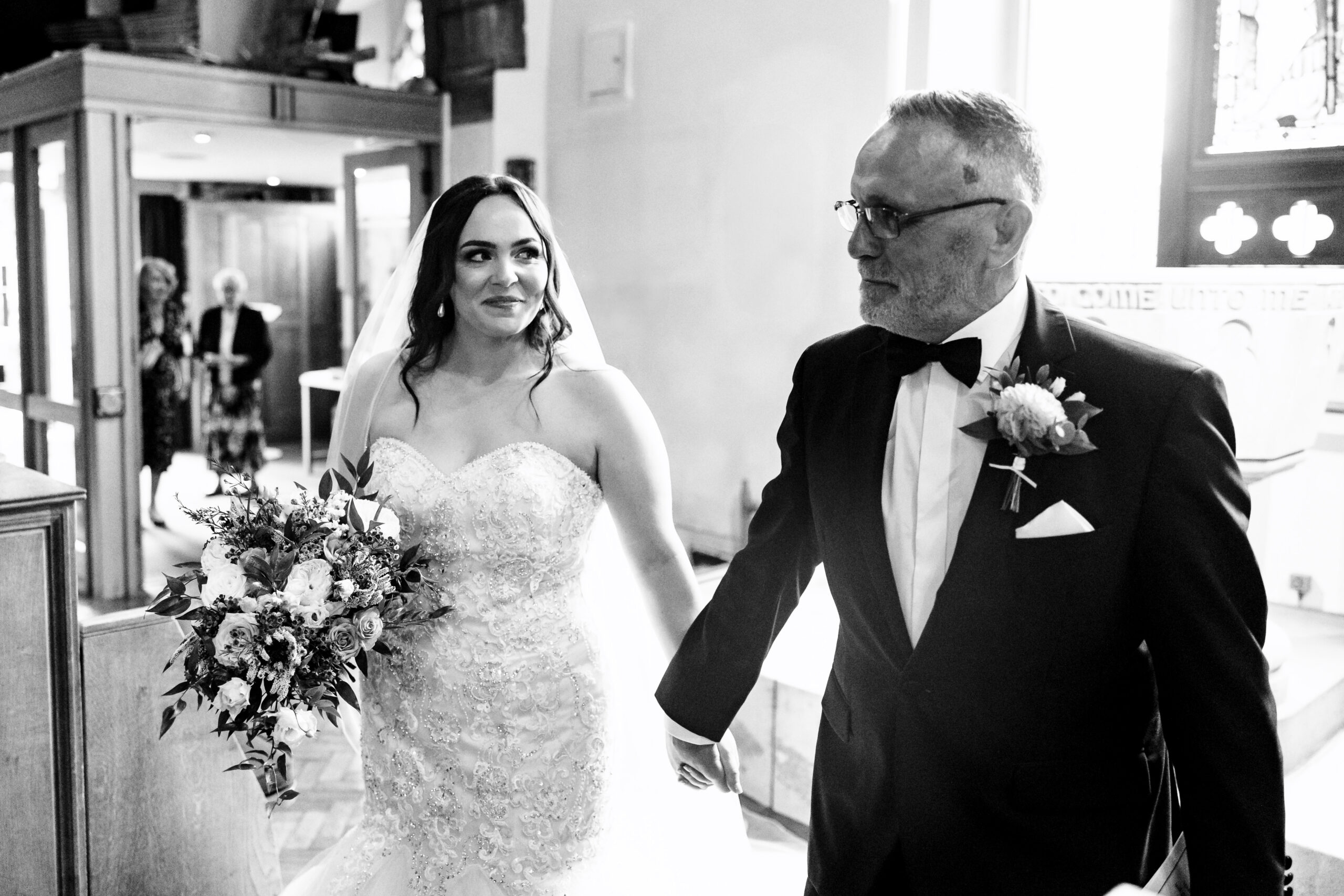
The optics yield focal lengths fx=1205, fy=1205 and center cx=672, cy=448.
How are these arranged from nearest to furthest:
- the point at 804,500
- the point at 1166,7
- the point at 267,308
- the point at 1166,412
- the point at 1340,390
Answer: the point at 1166,412, the point at 804,500, the point at 1340,390, the point at 1166,7, the point at 267,308

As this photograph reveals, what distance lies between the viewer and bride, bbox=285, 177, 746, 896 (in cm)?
241

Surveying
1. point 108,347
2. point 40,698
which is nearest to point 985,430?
point 40,698

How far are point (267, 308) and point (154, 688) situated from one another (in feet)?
33.6

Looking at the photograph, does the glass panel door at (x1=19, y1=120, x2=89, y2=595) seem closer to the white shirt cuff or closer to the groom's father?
the white shirt cuff

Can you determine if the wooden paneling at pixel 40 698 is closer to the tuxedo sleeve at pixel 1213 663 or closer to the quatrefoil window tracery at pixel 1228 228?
Answer: the tuxedo sleeve at pixel 1213 663

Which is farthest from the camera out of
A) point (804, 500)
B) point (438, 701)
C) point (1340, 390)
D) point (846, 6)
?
point (846, 6)

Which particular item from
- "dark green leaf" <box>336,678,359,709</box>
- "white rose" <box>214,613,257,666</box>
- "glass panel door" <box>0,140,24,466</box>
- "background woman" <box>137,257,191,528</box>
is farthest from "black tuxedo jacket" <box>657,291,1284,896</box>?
"glass panel door" <box>0,140,24,466</box>

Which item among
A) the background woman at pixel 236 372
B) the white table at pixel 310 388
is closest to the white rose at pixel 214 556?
the white table at pixel 310 388

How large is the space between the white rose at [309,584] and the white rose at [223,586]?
80 millimetres

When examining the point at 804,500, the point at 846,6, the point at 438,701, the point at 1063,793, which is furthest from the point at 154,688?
the point at 846,6

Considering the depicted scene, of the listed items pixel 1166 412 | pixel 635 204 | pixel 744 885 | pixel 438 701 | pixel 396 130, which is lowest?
pixel 744 885

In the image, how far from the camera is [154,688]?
2836 mm

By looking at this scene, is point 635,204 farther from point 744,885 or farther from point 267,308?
point 267,308

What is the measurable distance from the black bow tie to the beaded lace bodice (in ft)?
3.04
